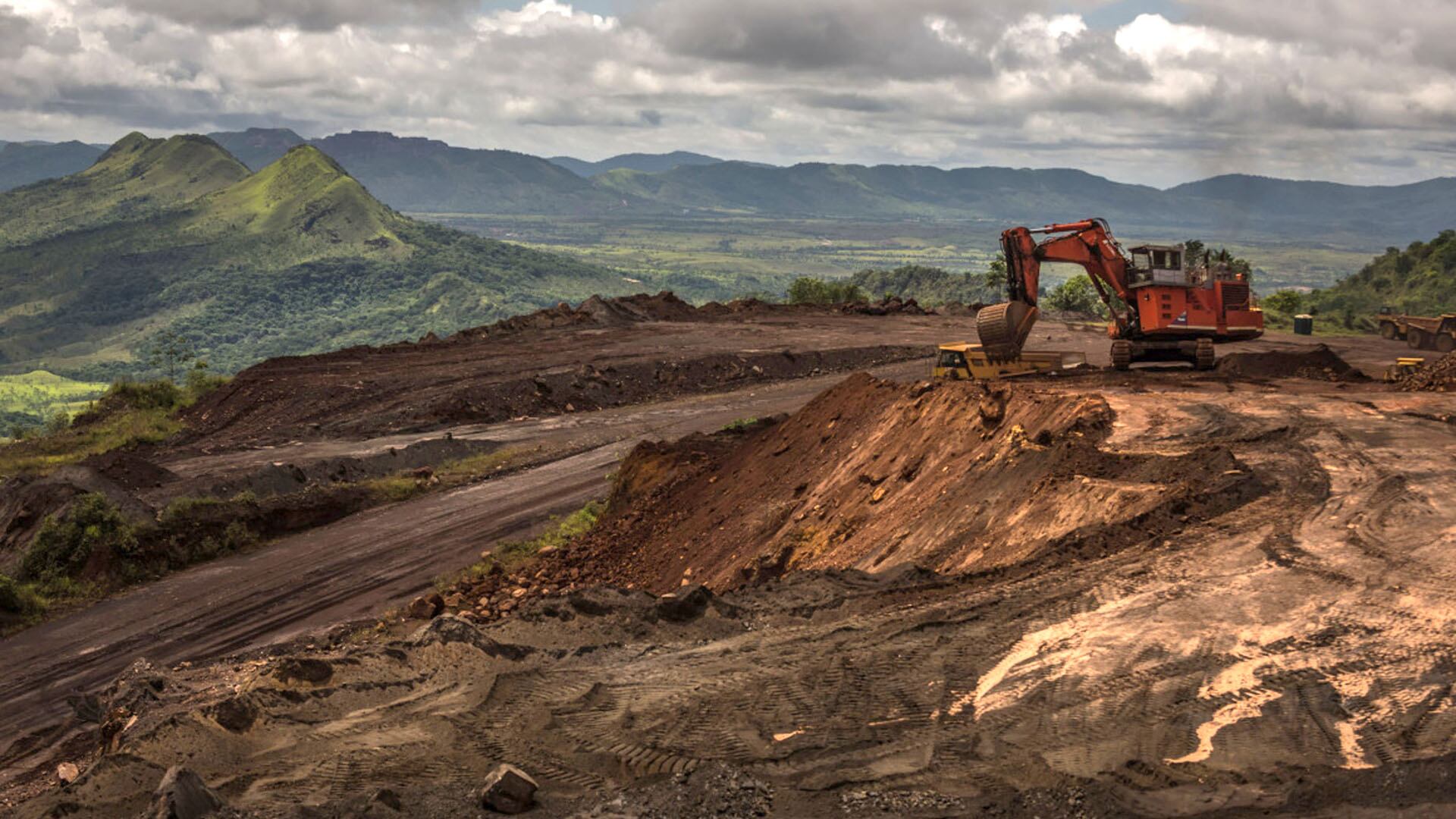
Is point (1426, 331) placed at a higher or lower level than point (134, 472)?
lower

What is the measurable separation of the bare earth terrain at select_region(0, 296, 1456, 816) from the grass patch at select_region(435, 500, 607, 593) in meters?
1.24

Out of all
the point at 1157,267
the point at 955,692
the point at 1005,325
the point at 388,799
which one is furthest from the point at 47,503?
the point at 1157,267

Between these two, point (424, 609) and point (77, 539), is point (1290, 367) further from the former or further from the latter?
point (77, 539)

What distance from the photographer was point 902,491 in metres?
20.5

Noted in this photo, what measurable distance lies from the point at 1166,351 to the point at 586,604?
79.2ft

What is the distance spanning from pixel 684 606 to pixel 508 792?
179 inches

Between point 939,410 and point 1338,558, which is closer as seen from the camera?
point 1338,558

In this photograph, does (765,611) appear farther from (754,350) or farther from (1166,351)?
(754,350)

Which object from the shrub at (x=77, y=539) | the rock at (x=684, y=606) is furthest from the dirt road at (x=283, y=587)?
the rock at (x=684, y=606)

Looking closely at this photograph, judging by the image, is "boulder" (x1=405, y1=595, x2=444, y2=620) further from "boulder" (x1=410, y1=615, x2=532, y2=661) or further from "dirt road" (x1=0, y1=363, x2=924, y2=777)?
"boulder" (x1=410, y1=615, x2=532, y2=661)

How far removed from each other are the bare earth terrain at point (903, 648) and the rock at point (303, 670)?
24 mm

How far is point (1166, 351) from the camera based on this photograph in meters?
33.8

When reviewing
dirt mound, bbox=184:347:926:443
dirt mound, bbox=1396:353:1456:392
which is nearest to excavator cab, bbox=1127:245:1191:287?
dirt mound, bbox=1396:353:1456:392

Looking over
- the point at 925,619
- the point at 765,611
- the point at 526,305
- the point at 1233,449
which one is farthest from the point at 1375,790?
the point at 526,305
